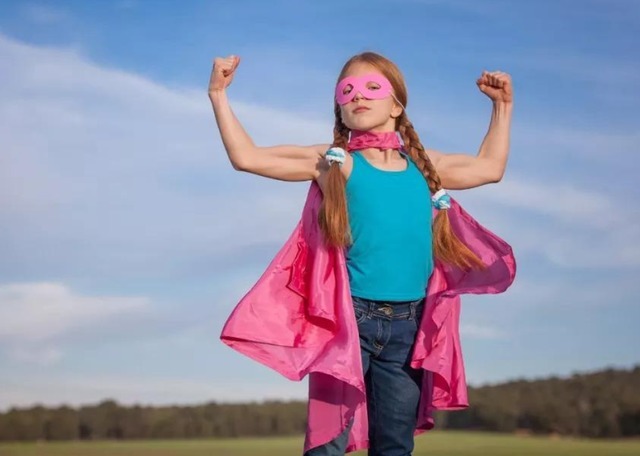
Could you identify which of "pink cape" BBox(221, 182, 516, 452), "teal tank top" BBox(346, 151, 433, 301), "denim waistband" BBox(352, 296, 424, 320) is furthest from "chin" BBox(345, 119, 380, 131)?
"denim waistband" BBox(352, 296, 424, 320)

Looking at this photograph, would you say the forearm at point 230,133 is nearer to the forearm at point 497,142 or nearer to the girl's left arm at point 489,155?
the girl's left arm at point 489,155

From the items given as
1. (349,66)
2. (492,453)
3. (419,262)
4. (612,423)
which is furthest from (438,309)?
(612,423)

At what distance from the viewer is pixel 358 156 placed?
422 centimetres

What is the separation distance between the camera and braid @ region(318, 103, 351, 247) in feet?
13.2

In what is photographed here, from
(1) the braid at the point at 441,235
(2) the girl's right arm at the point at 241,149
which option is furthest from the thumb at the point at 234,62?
(1) the braid at the point at 441,235

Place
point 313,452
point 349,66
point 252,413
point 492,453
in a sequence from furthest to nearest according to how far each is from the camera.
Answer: point 252,413 < point 492,453 < point 349,66 < point 313,452

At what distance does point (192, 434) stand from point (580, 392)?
3.91m

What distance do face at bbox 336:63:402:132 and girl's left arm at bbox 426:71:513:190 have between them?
0.38 metres

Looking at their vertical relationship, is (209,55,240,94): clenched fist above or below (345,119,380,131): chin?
above

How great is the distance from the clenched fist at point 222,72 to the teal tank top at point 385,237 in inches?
26.2

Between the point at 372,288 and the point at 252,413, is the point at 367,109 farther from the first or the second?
the point at 252,413

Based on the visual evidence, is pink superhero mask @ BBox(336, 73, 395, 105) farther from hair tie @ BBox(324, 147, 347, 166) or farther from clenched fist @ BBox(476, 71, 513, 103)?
clenched fist @ BBox(476, 71, 513, 103)

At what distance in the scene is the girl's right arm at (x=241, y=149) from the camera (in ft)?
13.5

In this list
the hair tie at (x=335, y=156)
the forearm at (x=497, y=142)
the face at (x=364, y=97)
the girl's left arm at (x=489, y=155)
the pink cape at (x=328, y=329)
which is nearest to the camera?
the pink cape at (x=328, y=329)
